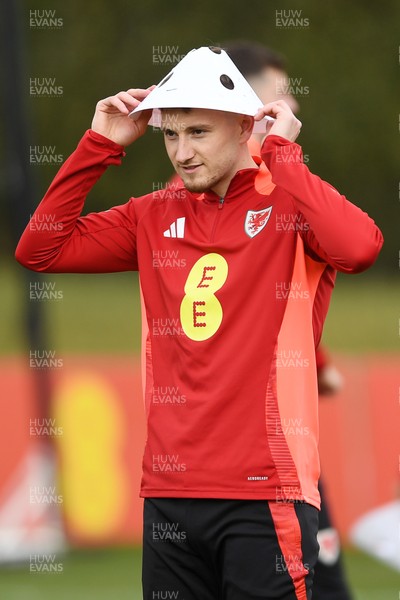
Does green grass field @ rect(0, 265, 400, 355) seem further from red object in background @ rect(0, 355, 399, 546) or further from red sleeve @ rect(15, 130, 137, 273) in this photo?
red sleeve @ rect(15, 130, 137, 273)

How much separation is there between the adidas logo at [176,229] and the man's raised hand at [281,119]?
13.8 inches

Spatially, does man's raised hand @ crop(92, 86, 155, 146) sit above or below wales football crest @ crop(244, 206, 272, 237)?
above

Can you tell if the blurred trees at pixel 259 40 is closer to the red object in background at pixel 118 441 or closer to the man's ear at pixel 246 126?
the red object in background at pixel 118 441

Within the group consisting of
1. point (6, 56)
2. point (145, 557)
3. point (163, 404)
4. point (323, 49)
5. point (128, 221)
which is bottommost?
point (145, 557)

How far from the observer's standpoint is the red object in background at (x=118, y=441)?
7.43 m

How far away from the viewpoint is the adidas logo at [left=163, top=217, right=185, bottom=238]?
368 centimetres

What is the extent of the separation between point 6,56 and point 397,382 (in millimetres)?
3065

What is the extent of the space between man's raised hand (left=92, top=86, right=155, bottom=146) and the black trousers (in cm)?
107

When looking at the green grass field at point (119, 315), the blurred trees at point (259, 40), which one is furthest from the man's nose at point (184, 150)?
the blurred trees at point (259, 40)

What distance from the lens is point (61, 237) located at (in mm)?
3830

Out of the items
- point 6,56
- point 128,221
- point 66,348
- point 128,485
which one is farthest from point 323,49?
point 128,221

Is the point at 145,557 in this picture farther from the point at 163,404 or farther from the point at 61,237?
the point at 61,237

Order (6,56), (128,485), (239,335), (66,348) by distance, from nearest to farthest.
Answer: (239,335), (128,485), (6,56), (66,348)

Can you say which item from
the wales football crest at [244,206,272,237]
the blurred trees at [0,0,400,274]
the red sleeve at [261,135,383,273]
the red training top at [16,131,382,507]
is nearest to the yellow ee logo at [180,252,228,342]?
the red training top at [16,131,382,507]
